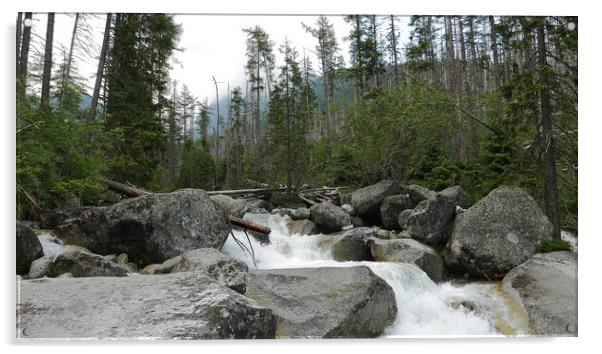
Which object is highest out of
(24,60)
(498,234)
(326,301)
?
(24,60)

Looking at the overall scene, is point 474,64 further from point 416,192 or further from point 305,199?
point 305,199

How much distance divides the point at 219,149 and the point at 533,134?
14.9 ft

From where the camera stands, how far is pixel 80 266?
4.10m

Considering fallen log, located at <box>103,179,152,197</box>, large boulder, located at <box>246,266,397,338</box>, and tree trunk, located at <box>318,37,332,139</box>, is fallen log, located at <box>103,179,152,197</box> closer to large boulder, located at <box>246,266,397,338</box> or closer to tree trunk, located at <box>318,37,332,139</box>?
large boulder, located at <box>246,266,397,338</box>

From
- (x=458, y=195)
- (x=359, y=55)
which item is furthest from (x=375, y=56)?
(x=458, y=195)

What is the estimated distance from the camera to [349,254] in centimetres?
614

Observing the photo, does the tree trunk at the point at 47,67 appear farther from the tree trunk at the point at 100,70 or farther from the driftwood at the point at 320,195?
the driftwood at the point at 320,195

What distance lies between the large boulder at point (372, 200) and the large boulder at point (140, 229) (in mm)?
4179

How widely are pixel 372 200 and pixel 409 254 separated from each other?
277cm

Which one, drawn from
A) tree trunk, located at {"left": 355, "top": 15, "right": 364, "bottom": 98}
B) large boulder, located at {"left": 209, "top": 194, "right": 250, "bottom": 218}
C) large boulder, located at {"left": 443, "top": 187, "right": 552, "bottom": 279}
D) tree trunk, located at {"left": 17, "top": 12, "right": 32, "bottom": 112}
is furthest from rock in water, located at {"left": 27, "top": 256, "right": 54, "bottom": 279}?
large boulder, located at {"left": 443, "top": 187, "right": 552, "bottom": 279}

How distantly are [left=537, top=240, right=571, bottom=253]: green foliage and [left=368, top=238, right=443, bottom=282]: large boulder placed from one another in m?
1.25

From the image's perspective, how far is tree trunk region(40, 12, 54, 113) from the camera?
421 centimetres

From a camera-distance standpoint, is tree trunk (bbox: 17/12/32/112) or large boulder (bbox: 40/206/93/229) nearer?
tree trunk (bbox: 17/12/32/112)
